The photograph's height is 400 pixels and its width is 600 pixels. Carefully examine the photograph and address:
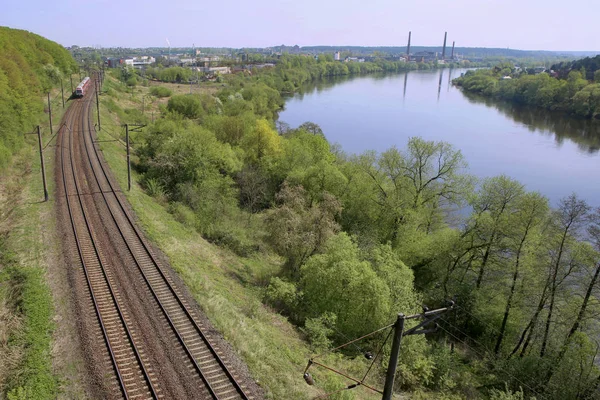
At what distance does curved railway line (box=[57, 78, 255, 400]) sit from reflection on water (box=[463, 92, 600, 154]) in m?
69.8

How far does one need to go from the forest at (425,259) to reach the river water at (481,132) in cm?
1481

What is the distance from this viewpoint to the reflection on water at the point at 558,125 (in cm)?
7197

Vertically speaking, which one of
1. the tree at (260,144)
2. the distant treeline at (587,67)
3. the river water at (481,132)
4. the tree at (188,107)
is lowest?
the river water at (481,132)

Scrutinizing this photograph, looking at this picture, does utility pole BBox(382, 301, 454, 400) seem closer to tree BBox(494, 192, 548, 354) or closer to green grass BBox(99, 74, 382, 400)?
green grass BBox(99, 74, 382, 400)

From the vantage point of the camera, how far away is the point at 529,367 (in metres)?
18.4

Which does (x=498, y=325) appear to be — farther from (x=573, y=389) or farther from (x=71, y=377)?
(x=71, y=377)

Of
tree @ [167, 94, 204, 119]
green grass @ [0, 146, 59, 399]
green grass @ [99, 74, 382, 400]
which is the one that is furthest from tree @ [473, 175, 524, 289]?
tree @ [167, 94, 204, 119]

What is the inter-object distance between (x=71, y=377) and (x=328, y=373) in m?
8.16

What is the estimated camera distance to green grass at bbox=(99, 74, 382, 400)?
44.3ft

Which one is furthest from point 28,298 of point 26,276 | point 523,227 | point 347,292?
point 523,227

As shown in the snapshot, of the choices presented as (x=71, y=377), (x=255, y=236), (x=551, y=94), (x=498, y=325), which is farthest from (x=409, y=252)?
(x=551, y=94)

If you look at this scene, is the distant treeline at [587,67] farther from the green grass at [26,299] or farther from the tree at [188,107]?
the green grass at [26,299]

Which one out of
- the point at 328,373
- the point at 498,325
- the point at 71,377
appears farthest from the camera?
the point at 498,325

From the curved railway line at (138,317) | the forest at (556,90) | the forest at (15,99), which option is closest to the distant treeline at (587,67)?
the forest at (556,90)
